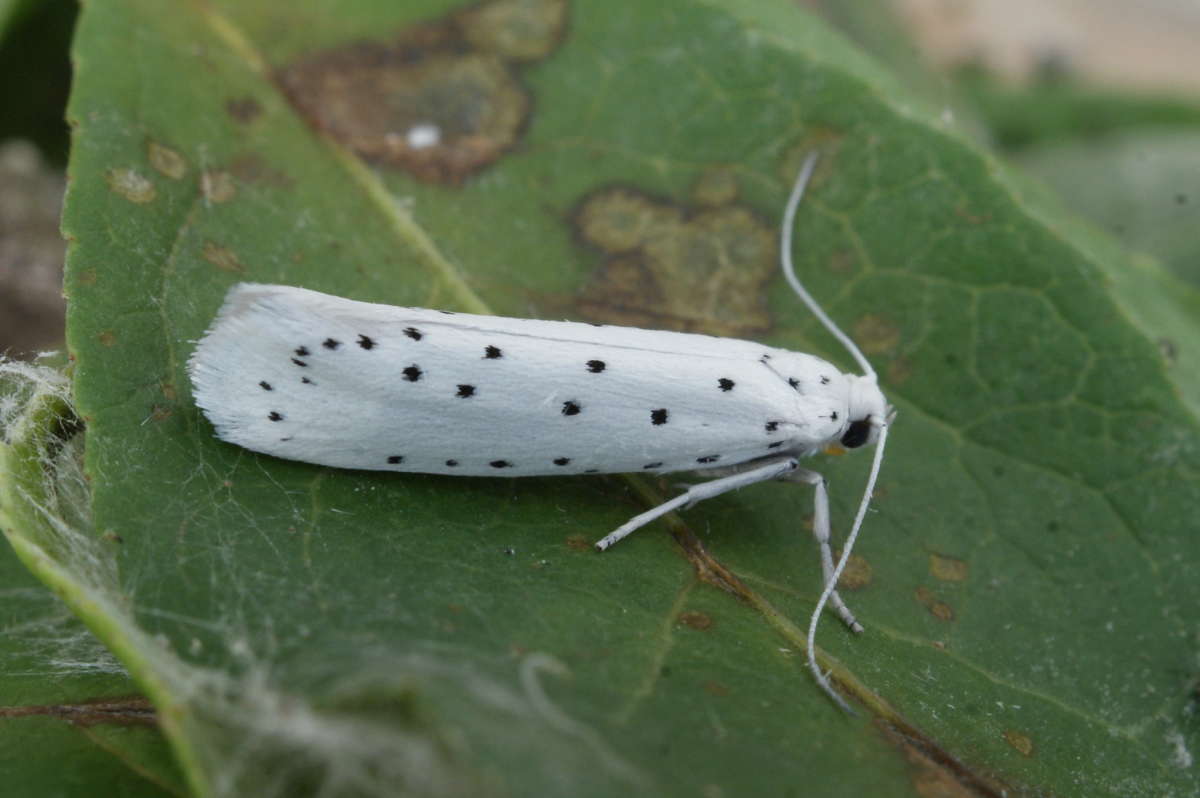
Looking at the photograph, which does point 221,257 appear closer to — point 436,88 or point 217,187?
point 217,187

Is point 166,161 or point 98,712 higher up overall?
point 166,161

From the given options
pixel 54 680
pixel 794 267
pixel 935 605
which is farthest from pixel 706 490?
pixel 54 680

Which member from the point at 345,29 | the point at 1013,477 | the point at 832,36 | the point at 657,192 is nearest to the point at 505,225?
the point at 657,192

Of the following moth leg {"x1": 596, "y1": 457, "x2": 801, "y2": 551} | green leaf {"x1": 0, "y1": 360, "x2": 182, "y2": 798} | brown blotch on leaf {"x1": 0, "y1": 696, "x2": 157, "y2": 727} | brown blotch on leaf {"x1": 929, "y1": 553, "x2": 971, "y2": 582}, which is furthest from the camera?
brown blotch on leaf {"x1": 929, "y1": 553, "x2": 971, "y2": 582}

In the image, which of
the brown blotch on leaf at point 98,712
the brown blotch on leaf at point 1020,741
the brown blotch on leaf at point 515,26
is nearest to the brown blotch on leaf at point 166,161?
the brown blotch on leaf at point 515,26

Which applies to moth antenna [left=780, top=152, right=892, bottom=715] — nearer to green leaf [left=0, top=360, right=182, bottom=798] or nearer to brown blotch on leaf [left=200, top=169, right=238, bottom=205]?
green leaf [left=0, top=360, right=182, bottom=798]

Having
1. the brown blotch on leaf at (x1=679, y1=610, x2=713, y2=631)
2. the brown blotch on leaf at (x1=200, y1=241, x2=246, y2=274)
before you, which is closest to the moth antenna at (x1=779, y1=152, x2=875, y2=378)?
the brown blotch on leaf at (x1=679, y1=610, x2=713, y2=631)
